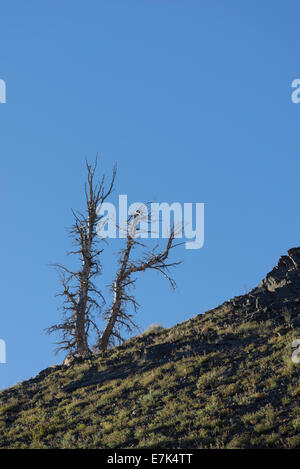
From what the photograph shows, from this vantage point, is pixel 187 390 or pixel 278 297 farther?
pixel 278 297

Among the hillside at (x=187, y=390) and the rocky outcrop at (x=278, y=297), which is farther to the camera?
the rocky outcrop at (x=278, y=297)

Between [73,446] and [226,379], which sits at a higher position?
[226,379]

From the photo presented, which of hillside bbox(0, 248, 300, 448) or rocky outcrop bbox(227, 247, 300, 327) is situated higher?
rocky outcrop bbox(227, 247, 300, 327)

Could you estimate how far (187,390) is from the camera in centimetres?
1806

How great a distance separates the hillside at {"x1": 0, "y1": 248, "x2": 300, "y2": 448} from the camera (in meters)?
14.5

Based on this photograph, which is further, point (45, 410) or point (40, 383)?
point (40, 383)

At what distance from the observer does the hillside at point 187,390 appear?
47.4 feet

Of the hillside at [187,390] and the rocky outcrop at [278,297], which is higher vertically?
the rocky outcrop at [278,297]

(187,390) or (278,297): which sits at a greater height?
(278,297)

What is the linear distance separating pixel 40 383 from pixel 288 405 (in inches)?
553

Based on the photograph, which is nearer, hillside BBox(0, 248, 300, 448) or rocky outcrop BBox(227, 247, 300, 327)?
hillside BBox(0, 248, 300, 448)

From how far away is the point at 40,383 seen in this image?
25312 mm
